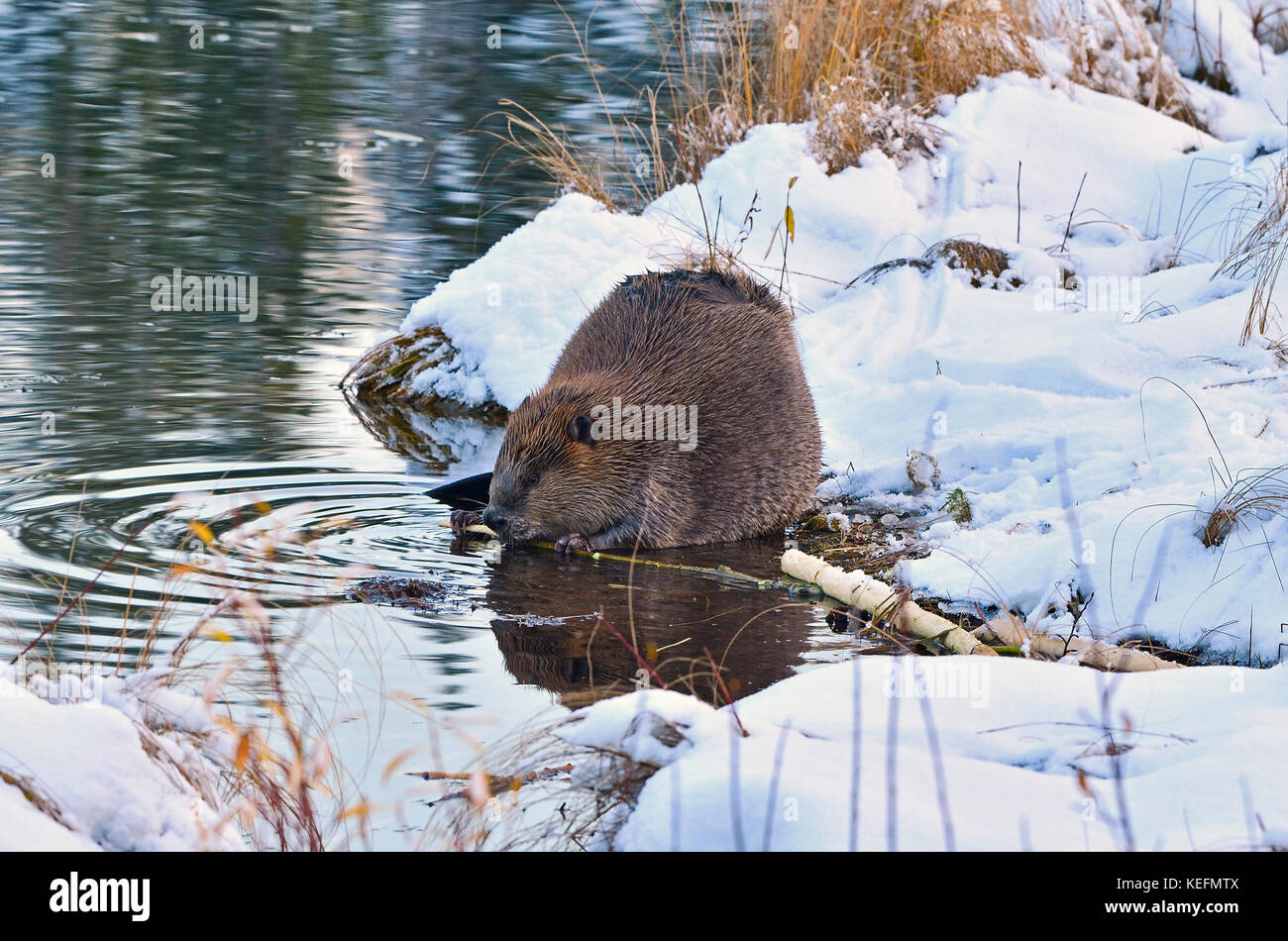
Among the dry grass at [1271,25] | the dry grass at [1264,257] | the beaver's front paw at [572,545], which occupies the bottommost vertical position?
the beaver's front paw at [572,545]

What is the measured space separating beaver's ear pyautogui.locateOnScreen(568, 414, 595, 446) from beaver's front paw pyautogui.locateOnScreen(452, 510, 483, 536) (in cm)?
58

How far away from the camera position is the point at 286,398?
848cm

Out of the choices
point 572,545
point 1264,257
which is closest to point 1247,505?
point 572,545

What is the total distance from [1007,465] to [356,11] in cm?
1800

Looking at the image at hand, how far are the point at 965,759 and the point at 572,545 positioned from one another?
11.7 ft

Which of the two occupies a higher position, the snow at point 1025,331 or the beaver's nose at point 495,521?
the snow at point 1025,331

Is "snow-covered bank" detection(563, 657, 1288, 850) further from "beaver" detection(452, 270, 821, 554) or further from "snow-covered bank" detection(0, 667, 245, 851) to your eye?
"beaver" detection(452, 270, 821, 554)

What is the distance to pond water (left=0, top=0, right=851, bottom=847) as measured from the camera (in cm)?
488

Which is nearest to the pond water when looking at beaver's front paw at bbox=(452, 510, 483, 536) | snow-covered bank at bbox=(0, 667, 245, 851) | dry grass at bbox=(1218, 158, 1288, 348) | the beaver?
beaver's front paw at bbox=(452, 510, 483, 536)

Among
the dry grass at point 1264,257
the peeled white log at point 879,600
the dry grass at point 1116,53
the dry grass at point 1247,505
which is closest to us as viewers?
the peeled white log at point 879,600

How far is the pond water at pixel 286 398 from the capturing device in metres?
4.88

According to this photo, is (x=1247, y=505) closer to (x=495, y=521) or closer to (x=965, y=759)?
(x=965, y=759)

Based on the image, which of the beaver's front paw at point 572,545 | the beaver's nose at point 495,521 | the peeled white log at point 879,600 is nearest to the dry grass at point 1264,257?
the peeled white log at point 879,600

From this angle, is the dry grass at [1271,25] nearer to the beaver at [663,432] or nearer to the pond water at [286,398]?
the pond water at [286,398]
